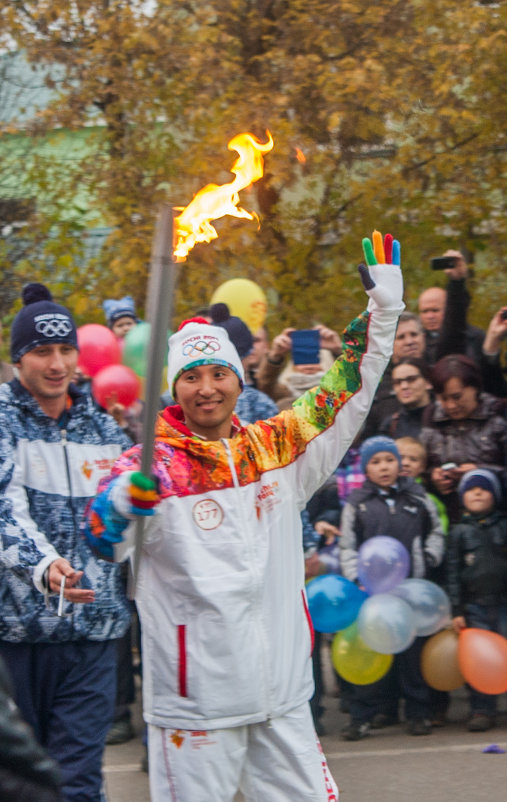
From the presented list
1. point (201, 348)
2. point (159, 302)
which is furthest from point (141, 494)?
point (201, 348)

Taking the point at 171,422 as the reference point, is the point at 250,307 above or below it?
above

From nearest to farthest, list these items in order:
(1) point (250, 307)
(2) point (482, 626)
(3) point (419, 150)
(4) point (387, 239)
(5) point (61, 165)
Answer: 1. (4) point (387, 239)
2. (2) point (482, 626)
3. (1) point (250, 307)
4. (3) point (419, 150)
5. (5) point (61, 165)

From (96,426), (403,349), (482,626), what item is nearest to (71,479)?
(96,426)

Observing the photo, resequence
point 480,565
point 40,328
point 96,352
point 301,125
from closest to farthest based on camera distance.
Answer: point 40,328, point 480,565, point 96,352, point 301,125

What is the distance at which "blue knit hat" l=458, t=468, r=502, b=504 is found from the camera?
6648 mm

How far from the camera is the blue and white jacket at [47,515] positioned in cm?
389

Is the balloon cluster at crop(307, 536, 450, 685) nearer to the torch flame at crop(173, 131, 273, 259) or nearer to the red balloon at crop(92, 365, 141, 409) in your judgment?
the red balloon at crop(92, 365, 141, 409)

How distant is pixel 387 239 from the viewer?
13.1ft

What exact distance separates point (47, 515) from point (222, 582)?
75cm

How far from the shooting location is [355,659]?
6375 mm

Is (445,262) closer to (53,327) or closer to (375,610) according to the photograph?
(375,610)

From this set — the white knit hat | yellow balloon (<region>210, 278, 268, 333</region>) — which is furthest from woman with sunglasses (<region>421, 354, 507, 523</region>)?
the white knit hat

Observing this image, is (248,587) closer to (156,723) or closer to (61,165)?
(156,723)

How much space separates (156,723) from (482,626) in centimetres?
325
